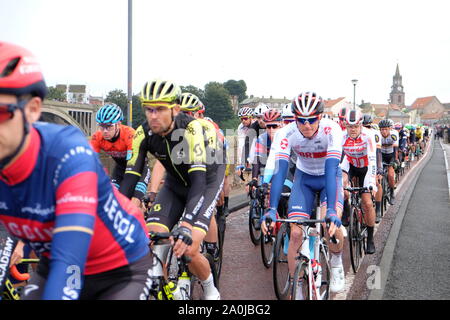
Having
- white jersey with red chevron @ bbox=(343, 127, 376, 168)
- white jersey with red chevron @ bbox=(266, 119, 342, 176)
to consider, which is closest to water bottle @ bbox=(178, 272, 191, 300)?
white jersey with red chevron @ bbox=(266, 119, 342, 176)

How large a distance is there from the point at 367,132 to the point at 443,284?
264 cm

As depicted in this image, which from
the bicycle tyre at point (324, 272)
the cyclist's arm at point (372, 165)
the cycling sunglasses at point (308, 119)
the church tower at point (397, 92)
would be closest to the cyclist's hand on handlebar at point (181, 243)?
the bicycle tyre at point (324, 272)

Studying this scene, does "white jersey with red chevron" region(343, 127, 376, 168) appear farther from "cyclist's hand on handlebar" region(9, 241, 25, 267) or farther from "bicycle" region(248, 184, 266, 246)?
"cyclist's hand on handlebar" region(9, 241, 25, 267)

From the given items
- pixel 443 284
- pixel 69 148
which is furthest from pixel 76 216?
pixel 443 284

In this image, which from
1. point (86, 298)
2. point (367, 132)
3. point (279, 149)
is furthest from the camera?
point (367, 132)

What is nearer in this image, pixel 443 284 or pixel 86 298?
pixel 86 298

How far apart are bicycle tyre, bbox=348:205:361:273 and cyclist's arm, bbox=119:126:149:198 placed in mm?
3328

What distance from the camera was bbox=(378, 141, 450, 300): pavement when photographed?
5.50 metres

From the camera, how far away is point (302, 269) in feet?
12.7

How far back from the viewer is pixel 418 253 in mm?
7336

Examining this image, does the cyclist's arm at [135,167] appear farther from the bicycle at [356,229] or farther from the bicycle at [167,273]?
the bicycle at [356,229]

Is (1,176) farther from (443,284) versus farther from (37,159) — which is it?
(443,284)

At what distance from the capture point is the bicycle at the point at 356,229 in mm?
6238
